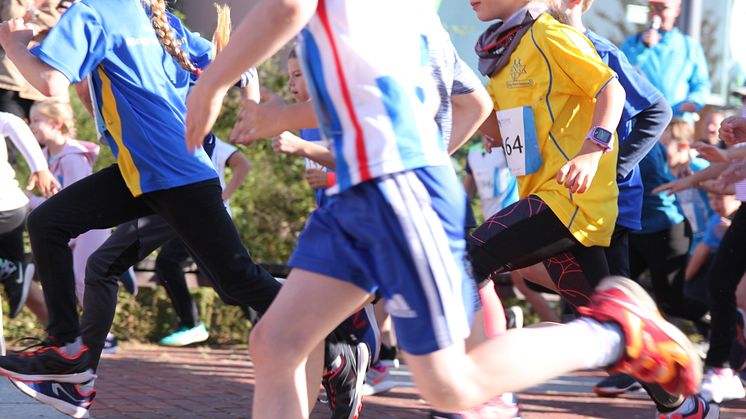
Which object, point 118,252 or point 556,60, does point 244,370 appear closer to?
point 118,252

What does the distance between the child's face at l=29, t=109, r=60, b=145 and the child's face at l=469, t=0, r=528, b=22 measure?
373cm

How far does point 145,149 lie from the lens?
427 centimetres

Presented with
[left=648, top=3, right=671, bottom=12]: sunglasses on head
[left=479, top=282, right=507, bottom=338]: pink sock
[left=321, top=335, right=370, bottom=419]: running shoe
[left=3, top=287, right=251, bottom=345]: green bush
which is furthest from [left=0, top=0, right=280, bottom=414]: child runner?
[left=648, top=3, right=671, bottom=12]: sunglasses on head

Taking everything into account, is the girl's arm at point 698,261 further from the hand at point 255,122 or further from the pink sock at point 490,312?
the hand at point 255,122

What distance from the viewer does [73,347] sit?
14.3 feet

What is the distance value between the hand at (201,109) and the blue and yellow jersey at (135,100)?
1479 mm

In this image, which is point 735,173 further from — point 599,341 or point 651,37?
point 651,37

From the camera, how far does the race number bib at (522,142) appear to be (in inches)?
171

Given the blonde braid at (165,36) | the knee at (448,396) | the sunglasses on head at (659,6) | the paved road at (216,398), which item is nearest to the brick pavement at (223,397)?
the paved road at (216,398)

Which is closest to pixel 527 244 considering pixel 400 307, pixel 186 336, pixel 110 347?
pixel 400 307

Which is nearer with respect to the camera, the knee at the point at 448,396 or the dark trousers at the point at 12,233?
the knee at the point at 448,396

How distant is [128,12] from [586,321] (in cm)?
212

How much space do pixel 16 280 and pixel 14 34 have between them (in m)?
2.95

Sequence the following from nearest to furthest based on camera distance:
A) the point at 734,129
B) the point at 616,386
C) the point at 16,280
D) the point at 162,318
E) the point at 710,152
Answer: the point at 734,129
the point at 710,152
the point at 616,386
the point at 16,280
the point at 162,318
